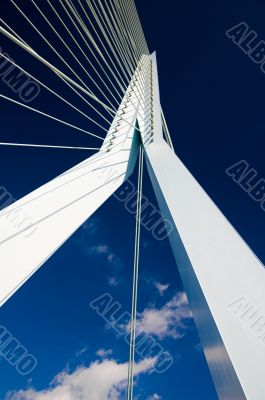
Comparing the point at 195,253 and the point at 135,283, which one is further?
the point at 135,283

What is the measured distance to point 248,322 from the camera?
27.9 inches

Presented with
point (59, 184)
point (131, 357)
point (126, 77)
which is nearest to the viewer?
point (59, 184)

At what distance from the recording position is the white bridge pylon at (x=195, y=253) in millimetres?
667

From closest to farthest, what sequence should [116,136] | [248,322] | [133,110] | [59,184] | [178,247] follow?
1. [248,322]
2. [178,247]
3. [59,184]
4. [116,136]
5. [133,110]

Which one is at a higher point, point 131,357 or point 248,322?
point 248,322

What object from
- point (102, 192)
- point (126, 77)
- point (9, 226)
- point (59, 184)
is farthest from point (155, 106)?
point (9, 226)

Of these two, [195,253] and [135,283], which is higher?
[195,253]

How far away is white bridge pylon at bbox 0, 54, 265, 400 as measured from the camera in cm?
67

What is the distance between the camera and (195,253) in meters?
0.93

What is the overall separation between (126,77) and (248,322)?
8.75ft

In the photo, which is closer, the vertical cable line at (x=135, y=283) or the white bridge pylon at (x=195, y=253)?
the white bridge pylon at (x=195, y=253)

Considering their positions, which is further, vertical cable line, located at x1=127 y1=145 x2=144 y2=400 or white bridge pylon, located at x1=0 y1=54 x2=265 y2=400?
vertical cable line, located at x1=127 y1=145 x2=144 y2=400

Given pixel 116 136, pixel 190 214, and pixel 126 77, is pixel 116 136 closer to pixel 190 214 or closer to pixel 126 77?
pixel 190 214

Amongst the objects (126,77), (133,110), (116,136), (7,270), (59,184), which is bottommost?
(7,270)
